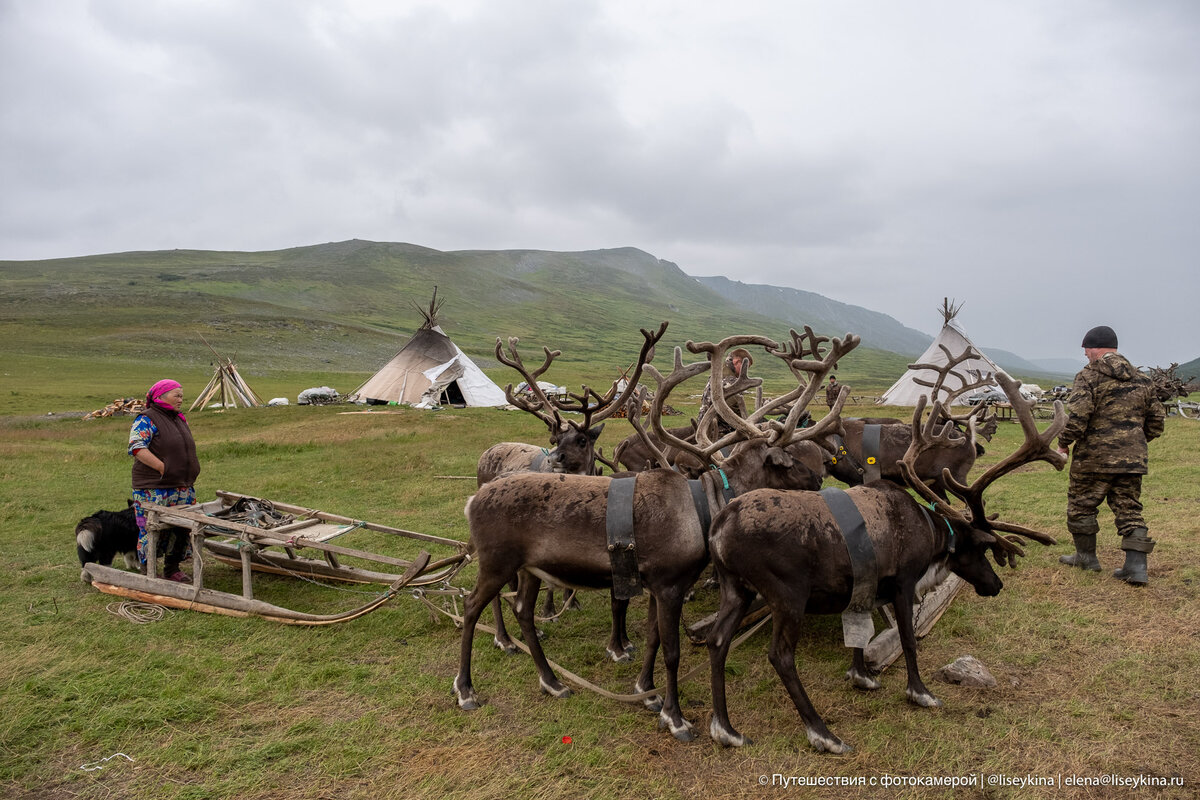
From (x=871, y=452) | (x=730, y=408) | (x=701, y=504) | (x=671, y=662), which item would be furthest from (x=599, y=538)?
(x=871, y=452)

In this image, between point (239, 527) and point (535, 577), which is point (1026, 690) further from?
point (239, 527)

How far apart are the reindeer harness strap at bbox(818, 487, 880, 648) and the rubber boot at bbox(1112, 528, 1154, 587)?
4342 millimetres

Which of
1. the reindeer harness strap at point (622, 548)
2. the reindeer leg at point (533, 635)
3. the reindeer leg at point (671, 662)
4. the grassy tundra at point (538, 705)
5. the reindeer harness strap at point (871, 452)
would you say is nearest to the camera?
the grassy tundra at point (538, 705)

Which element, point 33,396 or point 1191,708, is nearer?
point 1191,708

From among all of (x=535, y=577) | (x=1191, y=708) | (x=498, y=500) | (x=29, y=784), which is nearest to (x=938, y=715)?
(x=1191, y=708)

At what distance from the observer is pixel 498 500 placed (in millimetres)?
5020

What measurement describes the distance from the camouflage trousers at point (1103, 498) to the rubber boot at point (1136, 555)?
74 millimetres

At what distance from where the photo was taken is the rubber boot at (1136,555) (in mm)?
6656

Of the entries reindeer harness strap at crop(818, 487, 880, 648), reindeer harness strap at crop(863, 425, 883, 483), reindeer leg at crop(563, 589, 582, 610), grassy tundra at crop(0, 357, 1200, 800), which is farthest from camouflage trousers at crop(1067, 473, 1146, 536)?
reindeer leg at crop(563, 589, 582, 610)

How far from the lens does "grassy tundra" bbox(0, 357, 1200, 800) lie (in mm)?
3992

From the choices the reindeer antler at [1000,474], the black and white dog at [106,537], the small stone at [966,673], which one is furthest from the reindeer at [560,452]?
the black and white dog at [106,537]

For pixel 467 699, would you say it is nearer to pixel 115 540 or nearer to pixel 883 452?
pixel 115 540

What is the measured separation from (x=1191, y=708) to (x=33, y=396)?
4462 centimetres

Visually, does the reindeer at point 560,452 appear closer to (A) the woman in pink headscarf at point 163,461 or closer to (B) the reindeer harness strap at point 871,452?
(A) the woman in pink headscarf at point 163,461
